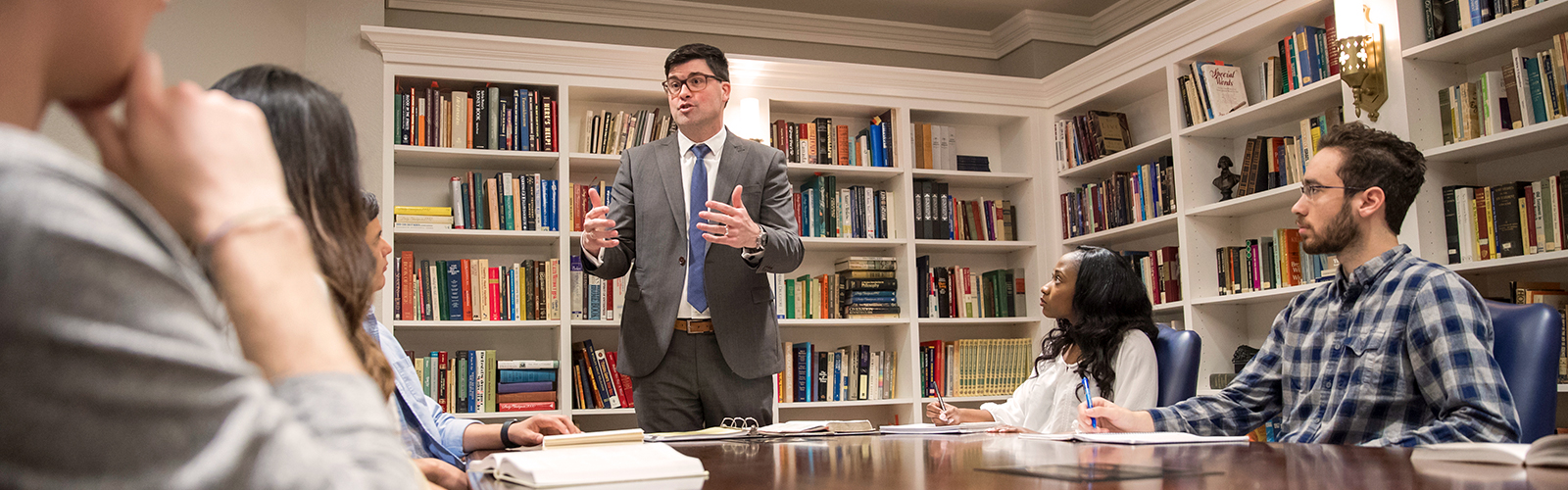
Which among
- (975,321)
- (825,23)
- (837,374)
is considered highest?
(825,23)

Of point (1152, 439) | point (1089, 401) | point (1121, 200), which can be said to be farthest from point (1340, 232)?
point (1121, 200)

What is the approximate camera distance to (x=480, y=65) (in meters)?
3.67

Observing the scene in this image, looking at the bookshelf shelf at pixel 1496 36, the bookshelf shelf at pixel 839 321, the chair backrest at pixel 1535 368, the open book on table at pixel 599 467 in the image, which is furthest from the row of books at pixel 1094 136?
the open book on table at pixel 599 467

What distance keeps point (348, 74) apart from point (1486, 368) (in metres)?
3.60

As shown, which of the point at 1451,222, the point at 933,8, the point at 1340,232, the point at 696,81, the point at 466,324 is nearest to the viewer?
the point at 1340,232

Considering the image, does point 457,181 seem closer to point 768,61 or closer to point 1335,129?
point 768,61

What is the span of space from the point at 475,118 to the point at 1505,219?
11.1 ft

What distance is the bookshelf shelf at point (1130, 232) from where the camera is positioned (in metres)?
3.84

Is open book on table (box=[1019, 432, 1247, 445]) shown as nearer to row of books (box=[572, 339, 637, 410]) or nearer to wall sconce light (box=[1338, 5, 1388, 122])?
wall sconce light (box=[1338, 5, 1388, 122])

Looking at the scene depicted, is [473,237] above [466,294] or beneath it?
above

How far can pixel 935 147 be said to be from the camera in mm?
4363

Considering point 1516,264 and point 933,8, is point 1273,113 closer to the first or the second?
point 1516,264

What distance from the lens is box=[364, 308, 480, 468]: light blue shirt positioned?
154 centimetres

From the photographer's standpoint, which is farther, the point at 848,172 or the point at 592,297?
the point at 848,172
